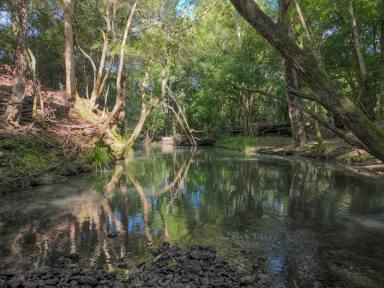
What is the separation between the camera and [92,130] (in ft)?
72.0

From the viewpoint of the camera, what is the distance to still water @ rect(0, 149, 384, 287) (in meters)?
7.03

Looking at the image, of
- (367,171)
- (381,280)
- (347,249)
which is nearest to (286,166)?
(367,171)

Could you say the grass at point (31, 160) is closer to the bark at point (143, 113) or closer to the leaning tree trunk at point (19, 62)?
the leaning tree trunk at point (19, 62)

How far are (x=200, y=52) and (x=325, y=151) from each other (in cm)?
1482

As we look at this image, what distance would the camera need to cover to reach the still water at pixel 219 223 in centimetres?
703

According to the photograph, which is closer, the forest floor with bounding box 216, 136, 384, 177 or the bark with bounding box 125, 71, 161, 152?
the forest floor with bounding box 216, 136, 384, 177

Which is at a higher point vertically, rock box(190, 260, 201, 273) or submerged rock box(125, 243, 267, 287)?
rock box(190, 260, 201, 273)

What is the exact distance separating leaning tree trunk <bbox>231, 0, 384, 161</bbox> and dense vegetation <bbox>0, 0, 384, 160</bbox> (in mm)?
11

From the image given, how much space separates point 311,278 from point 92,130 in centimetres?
1769

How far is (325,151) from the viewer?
25.7 metres

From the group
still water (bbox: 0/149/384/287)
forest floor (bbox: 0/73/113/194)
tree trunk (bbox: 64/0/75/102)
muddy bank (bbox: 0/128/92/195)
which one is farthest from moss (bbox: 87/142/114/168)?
tree trunk (bbox: 64/0/75/102)

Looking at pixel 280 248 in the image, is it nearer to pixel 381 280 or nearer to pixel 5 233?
pixel 381 280

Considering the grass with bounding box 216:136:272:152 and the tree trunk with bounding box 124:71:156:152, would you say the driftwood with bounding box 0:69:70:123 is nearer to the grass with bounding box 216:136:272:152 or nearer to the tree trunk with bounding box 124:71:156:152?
the tree trunk with bounding box 124:71:156:152

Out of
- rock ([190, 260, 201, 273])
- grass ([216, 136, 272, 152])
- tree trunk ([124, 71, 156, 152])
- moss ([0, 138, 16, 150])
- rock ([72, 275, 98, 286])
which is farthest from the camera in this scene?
grass ([216, 136, 272, 152])
